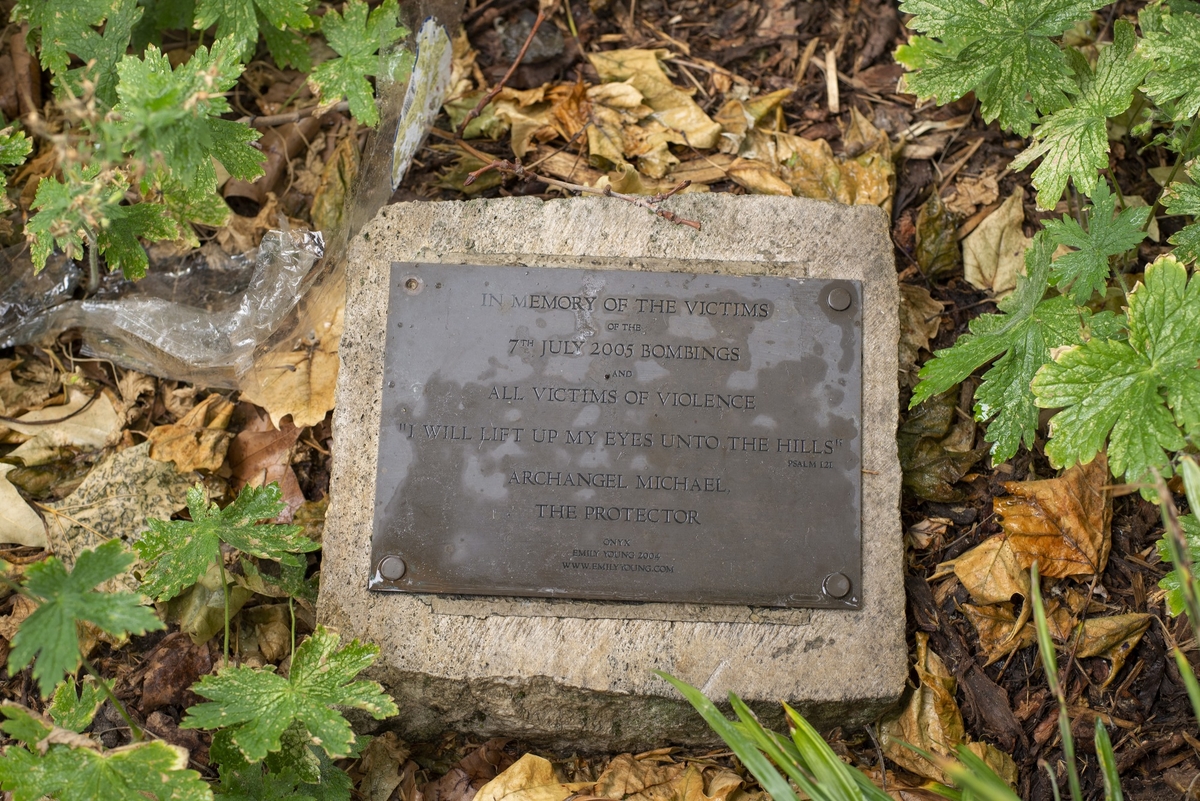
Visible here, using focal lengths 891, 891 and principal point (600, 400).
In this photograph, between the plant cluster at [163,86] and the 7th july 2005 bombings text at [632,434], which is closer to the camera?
the plant cluster at [163,86]

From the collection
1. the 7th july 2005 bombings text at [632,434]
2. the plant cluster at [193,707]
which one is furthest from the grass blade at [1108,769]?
the plant cluster at [193,707]

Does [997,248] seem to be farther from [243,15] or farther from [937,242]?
[243,15]

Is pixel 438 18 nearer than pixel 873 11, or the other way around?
pixel 438 18

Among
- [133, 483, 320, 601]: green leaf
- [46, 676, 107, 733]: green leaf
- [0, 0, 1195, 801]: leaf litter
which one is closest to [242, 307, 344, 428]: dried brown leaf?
[0, 0, 1195, 801]: leaf litter

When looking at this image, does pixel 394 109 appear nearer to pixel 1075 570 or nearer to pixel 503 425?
pixel 503 425

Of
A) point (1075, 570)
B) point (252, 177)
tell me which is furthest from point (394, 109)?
point (1075, 570)

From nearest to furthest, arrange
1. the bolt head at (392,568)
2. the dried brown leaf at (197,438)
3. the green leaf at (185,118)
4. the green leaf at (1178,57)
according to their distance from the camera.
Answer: the green leaf at (185,118) < the green leaf at (1178,57) < the bolt head at (392,568) < the dried brown leaf at (197,438)

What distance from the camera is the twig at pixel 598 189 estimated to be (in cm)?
236

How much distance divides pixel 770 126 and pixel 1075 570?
162cm

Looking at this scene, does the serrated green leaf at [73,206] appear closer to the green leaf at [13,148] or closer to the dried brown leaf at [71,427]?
the green leaf at [13,148]

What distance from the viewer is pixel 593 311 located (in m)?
2.27

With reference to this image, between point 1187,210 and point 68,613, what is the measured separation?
2566 mm

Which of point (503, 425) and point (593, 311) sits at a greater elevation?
point (593, 311)

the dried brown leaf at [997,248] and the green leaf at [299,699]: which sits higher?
the dried brown leaf at [997,248]
